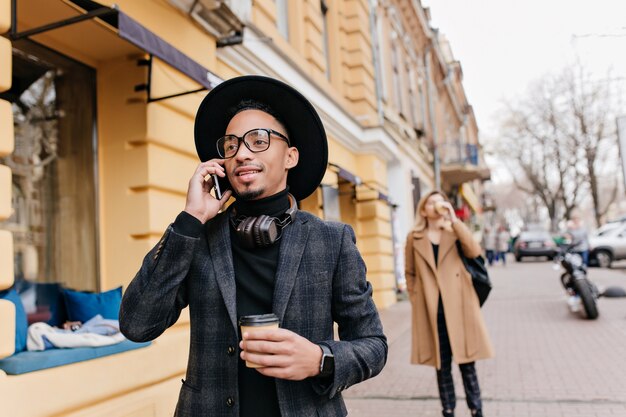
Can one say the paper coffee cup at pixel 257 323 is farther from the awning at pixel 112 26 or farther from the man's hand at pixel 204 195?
the awning at pixel 112 26

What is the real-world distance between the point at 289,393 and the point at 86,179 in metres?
3.79

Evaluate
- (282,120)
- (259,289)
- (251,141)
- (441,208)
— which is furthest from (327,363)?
(441,208)

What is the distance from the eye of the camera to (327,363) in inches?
57.2

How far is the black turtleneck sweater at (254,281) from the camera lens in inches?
60.2

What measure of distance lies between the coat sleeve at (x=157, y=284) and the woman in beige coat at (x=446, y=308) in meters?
3.15

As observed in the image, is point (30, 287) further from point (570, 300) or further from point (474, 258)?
point (570, 300)

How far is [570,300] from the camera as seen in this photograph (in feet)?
29.6

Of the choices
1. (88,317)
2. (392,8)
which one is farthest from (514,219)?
(88,317)

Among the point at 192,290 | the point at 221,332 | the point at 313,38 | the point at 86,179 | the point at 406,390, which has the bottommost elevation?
the point at 406,390

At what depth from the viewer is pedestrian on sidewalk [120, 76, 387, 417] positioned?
1.50m

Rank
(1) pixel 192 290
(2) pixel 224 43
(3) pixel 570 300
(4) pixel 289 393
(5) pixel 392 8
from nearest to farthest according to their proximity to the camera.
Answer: (4) pixel 289 393
(1) pixel 192 290
(2) pixel 224 43
(3) pixel 570 300
(5) pixel 392 8

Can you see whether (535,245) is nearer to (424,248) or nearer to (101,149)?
(424,248)

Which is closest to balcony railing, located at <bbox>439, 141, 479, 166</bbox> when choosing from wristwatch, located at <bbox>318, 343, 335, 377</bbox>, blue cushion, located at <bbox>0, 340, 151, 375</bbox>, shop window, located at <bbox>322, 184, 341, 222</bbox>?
shop window, located at <bbox>322, 184, 341, 222</bbox>

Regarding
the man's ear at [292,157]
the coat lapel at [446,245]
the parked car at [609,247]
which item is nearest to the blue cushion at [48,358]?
the man's ear at [292,157]
